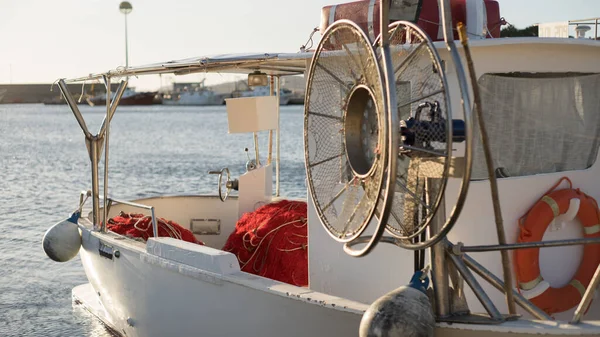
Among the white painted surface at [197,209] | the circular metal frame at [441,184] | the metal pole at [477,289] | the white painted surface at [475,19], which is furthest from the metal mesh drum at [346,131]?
the white painted surface at [197,209]

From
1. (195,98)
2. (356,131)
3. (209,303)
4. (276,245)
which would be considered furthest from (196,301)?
(195,98)

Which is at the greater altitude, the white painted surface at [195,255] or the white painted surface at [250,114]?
the white painted surface at [250,114]

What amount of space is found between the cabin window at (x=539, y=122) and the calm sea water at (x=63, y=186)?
644cm

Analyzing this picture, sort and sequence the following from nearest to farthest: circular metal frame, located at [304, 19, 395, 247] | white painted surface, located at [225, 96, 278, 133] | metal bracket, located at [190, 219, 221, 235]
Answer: circular metal frame, located at [304, 19, 395, 247] → white painted surface, located at [225, 96, 278, 133] → metal bracket, located at [190, 219, 221, 235]

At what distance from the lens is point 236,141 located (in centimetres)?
5512

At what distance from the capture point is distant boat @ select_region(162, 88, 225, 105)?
138250mm

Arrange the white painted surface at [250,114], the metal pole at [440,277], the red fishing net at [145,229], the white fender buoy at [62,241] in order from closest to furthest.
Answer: the metal pole at [440,277], the red fishing net at [145,229], the white fender buoy at [62,241], the white painted surface at [250,114]

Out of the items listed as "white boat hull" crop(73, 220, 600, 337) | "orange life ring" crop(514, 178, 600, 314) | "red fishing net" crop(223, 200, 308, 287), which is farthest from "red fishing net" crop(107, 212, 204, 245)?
"orange life ring" crop(514, 178, 600, 314)

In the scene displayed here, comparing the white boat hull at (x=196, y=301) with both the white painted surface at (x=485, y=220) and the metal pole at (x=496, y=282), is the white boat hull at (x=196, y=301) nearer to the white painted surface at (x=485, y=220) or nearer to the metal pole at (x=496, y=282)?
the white painted surface at (x=485, y=220)

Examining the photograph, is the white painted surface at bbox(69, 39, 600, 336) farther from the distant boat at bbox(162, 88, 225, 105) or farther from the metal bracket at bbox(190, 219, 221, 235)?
the distant boat at bbox(162, 88, 225, 105)

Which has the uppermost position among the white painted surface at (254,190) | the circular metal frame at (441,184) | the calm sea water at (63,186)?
the circular metal frame at (441,184)

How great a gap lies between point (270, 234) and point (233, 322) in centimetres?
144

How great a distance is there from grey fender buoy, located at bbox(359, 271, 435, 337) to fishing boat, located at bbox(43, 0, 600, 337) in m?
0.01

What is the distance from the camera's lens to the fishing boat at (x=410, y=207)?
488cm
